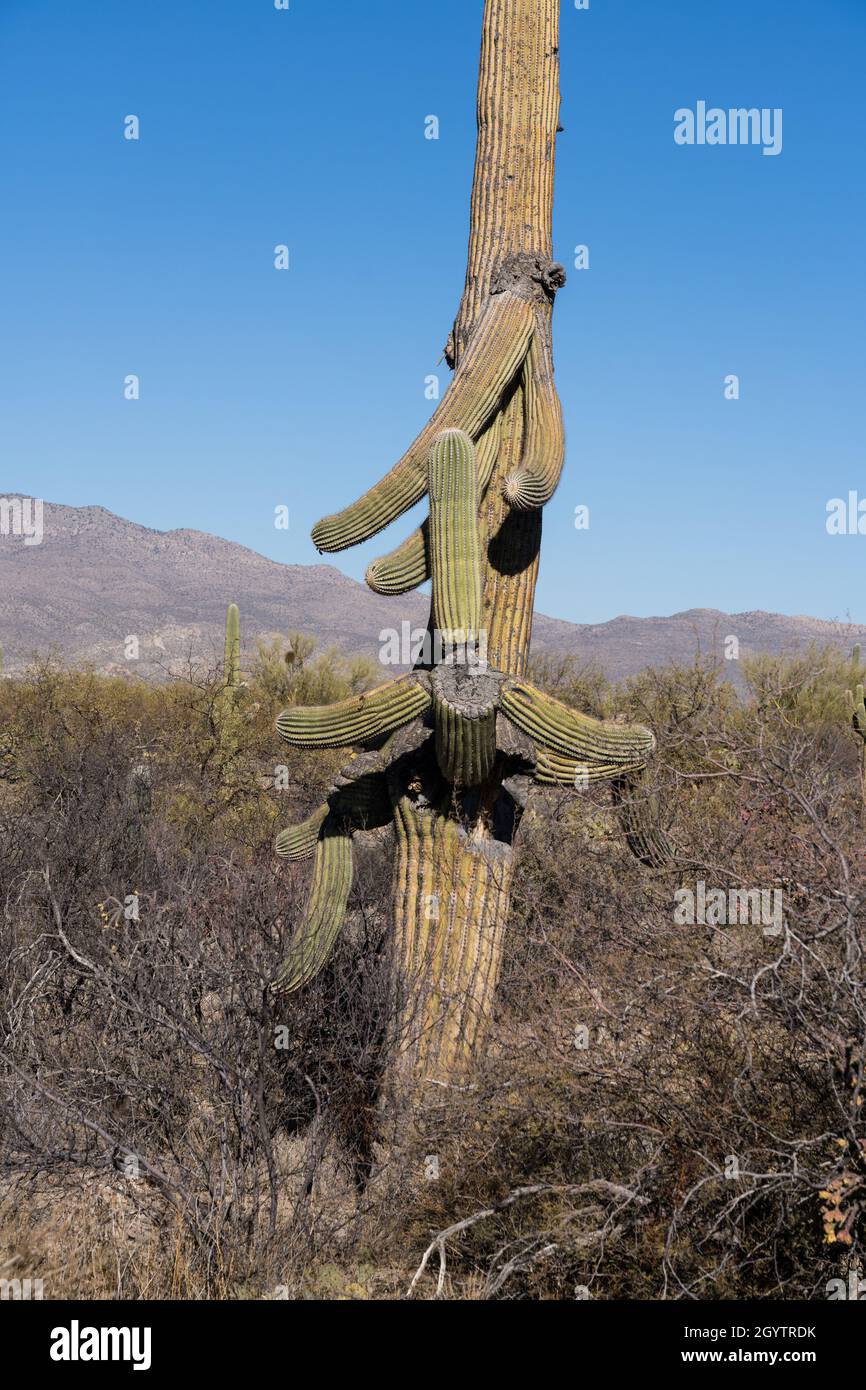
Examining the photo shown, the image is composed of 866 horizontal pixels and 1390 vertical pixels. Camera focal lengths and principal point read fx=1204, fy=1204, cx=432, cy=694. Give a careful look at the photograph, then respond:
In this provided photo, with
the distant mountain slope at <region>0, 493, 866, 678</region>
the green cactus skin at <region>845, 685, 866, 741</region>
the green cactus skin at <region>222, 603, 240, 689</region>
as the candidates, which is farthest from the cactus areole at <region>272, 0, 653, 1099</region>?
the distant mountain slope at <region>0, 493, 866, 678</region>

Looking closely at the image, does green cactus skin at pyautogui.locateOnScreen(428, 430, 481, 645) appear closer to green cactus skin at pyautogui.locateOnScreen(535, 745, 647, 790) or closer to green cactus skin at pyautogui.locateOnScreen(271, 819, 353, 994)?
green cactus skin at pyautogui.locateOnScreen(535, 745, 647, 790)

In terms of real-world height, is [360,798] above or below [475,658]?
below

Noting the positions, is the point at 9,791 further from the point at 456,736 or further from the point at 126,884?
the point at 456,736

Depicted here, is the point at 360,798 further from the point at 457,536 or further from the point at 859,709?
the point at 859,709

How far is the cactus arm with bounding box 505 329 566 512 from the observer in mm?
5848

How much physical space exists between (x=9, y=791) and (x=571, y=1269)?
42.7 ft

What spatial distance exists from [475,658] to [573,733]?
64 centimetres

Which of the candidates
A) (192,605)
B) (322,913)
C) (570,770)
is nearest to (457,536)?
(570,770)

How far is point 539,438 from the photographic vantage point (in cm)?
602

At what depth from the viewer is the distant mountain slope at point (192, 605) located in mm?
90125

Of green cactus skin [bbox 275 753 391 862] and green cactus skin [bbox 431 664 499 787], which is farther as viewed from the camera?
green cactus skin [bbox 275 753 391 862]

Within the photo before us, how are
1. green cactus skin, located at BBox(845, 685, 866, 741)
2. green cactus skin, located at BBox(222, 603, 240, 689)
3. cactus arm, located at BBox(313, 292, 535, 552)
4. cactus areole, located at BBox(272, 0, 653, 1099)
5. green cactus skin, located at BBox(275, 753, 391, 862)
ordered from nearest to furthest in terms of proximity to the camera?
cactus areole, located at BBox(272, 0, 653, 1099), cactus arm, located at BBox(313, 292, 535, 552), green cactus skin, located at BBox(275, 753, 391, 862), green cactus skin, located at BBox(222, 603, 240, 689), green cactus skin, located at BBox(845, 685, 866, 741)

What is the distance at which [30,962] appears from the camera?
25.6 feet

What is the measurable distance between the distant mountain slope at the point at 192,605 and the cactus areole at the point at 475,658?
A: 67.6 metres
